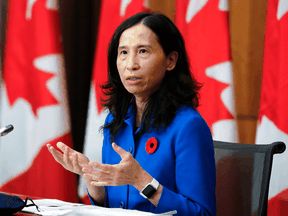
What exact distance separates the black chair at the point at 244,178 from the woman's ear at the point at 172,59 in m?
0.36

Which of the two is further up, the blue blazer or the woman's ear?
the woman's ear

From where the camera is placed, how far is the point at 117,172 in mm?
776

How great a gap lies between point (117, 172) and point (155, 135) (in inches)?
11.8

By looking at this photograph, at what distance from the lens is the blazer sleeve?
0.84 meters

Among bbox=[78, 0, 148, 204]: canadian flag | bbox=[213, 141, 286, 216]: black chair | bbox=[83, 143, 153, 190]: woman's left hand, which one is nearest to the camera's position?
bbox=[83, 143, 153, 190]: woman's left hand

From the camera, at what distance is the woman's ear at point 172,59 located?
110 centimetres

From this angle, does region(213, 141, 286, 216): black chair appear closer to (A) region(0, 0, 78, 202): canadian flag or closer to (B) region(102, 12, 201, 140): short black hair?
(B) region(102, 12, 201, 140): short black hair

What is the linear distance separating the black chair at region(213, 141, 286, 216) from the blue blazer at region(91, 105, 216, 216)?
0.53 ft

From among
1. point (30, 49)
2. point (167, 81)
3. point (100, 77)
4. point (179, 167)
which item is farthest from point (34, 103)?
point (179, 167)

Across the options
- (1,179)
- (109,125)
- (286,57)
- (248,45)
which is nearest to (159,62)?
(109,125)

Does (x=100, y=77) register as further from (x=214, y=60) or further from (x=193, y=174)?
(x=193, y=174)

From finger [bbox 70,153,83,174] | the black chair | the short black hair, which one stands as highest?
the short black hair

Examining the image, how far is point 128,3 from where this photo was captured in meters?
2.09

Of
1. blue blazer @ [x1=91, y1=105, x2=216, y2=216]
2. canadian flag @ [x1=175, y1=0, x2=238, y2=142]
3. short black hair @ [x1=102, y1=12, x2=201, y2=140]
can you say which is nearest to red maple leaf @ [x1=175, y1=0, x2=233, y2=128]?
canadian flag @ [x1=175, y1=0, x2=238, y2=142]
